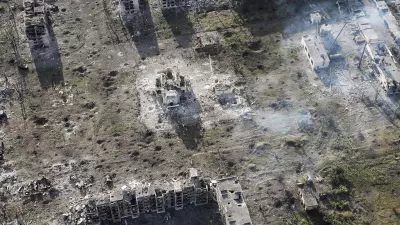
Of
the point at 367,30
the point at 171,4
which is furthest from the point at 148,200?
the point at 367,30

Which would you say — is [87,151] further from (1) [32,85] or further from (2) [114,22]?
(2) [114,22]

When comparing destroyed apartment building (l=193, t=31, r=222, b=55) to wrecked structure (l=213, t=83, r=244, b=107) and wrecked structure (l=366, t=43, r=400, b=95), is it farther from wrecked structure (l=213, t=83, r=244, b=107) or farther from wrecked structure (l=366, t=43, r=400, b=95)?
wrecked structure (l=366, t=43, r=400, b=95)

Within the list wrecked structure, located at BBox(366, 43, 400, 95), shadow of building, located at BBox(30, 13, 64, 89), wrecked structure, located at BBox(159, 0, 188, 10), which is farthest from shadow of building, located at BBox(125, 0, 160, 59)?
wrecked structure, located at BBox(366, 43, 400, 95)

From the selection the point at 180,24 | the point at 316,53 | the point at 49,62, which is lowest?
the point at 316,53

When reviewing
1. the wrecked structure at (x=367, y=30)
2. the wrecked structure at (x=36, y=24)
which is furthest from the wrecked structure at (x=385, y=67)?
the wrecked structure at (x=36, y=24)

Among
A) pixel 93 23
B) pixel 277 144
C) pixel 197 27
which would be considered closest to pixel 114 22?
pixel 93 23

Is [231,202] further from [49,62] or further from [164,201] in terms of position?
[49,62]

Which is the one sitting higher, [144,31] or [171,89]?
[144,31]
